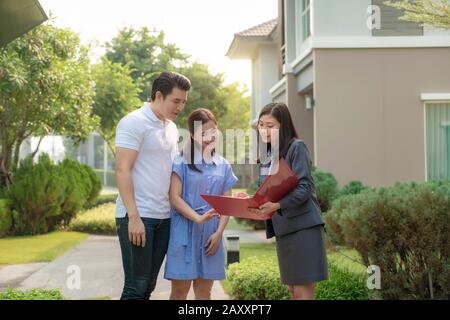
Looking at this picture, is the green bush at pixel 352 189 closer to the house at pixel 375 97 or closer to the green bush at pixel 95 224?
the house at pixel 375 97

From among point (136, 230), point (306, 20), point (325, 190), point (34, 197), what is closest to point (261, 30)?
point (306, 20)

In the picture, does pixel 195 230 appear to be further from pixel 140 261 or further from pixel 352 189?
pixel 352 189

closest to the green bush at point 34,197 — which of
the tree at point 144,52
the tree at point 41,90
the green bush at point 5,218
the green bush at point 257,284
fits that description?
the green bush at point 5,218

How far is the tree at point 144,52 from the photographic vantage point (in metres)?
42.8

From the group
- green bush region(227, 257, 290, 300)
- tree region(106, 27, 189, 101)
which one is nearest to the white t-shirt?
green bush region(227, 257, 290, 300)

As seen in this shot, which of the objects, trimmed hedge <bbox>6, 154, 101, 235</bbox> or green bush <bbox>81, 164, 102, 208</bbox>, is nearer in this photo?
trimmed hedge <bbox>6, 154, 101, 235</bbox>

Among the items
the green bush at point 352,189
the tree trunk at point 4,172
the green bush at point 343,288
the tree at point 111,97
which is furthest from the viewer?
the tree at point 111,97

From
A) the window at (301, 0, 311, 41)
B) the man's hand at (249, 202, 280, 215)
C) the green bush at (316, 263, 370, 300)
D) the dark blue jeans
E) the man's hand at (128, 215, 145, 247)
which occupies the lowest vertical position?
the green bush at (316, 263, 370, 300)

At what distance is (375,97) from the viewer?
1339cm

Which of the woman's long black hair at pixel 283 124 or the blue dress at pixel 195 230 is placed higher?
the woman's long black hair at pixel 283 124

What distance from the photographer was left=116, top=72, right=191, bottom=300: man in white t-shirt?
459cm

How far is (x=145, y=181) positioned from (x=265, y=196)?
2.52ft

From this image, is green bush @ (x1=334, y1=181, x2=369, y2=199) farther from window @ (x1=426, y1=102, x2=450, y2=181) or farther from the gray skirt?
the gray skirt

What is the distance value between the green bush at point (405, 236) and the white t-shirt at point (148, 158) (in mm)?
2892
